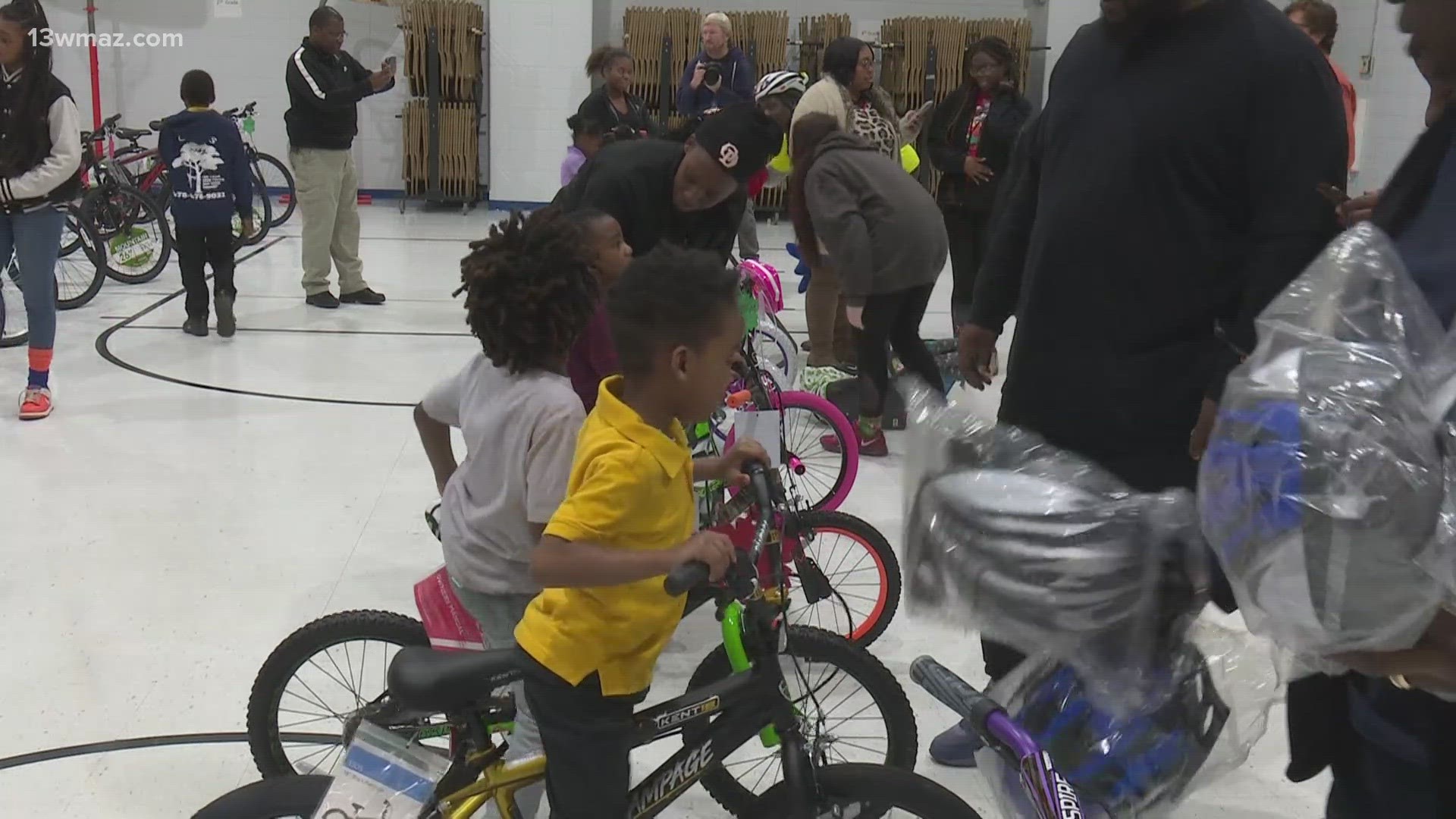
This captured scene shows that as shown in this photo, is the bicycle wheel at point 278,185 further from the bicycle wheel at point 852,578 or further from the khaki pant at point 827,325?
the bicycle wheel at point 852,578

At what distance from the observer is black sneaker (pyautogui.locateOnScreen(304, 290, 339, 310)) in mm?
7055

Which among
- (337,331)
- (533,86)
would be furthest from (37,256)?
(533,86)

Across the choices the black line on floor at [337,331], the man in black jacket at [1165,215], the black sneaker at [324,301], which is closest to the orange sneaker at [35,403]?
the black line on floor at [337,331]

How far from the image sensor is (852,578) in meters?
3.16

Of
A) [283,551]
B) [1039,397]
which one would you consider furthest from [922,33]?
[1039,397]

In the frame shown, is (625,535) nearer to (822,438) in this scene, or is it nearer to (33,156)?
(822,438)

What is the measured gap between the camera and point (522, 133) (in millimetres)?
11188

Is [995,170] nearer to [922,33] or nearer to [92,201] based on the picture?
[92,201]

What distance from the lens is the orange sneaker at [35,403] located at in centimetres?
473

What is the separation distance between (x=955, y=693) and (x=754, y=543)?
399 millimetres

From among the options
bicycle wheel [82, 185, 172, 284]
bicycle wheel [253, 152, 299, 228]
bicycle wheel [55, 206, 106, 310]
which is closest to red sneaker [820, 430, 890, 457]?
bicycle wheel [55, 206, 106, 310]

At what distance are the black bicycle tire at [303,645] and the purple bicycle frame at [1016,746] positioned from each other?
1.08 meters

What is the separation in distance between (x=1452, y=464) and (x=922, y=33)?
1120cm

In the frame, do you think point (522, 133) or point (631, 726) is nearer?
point (631, 726)
